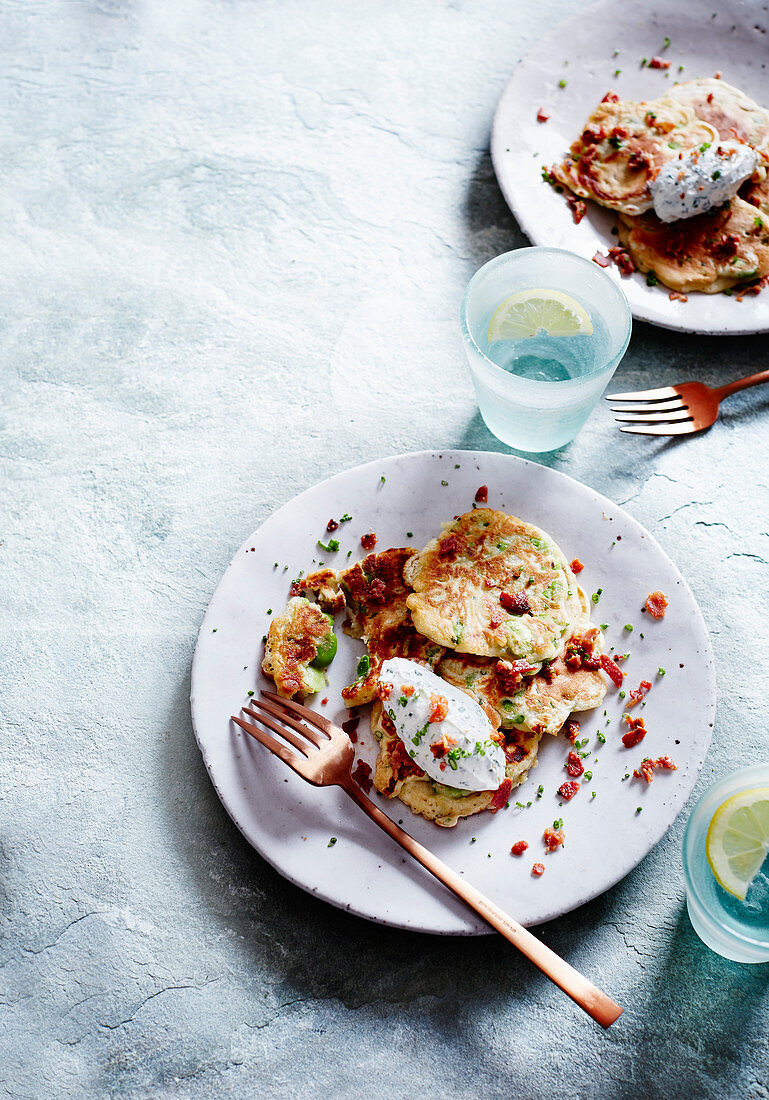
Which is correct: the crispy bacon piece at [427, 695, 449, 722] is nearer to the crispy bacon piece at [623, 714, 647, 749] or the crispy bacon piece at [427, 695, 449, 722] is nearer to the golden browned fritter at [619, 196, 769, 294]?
the crispy bacon piece at [623, 714, 647, 749]

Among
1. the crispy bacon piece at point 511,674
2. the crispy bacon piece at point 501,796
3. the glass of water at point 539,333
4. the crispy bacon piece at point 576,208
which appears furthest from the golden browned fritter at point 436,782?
the crispy bacon piece at point 576,208

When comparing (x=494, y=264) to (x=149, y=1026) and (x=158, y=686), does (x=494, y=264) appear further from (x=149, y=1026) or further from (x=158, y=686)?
(x=149, y=1026)

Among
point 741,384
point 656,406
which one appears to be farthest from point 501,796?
point 741,384

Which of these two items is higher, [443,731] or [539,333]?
[539,333]

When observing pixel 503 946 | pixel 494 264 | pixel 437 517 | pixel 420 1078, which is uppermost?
pixel 494 264

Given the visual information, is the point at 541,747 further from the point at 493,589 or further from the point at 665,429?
the point at 665,429

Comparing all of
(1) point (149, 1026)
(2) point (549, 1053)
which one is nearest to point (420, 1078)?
(2) point (549, 1053)
